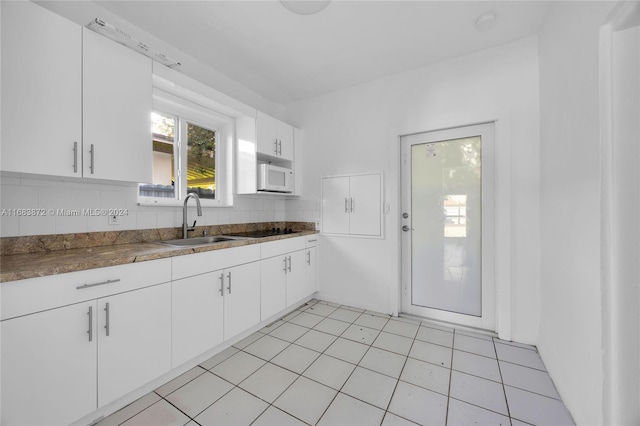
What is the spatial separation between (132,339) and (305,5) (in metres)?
2.47

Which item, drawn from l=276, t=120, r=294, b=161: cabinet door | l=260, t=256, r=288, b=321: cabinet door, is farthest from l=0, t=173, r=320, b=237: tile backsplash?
l=276, t=120, r=294, b=161: cabinet door

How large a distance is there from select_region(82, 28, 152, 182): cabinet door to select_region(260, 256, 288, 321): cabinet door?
1284 mm

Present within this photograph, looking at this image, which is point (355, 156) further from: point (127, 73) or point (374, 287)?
point (127, 73)

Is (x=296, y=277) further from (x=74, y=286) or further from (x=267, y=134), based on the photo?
(x=74, y=286)

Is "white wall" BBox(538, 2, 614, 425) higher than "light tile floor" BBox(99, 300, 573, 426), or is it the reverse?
"white wall" BBox(538, 2, 614, 425)

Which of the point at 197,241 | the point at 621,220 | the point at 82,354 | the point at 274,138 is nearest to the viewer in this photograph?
the point at 621,220

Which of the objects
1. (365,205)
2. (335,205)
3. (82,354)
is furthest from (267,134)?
(82,354)

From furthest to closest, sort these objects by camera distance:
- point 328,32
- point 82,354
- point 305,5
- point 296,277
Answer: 1. point 296,277
2. point 328,32
3. point 305,5
4. point 82,354

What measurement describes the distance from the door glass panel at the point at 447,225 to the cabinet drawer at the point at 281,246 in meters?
1.29

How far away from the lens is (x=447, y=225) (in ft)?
8.57

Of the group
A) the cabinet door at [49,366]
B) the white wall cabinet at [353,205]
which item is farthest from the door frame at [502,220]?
the cabinet door at [49,366]

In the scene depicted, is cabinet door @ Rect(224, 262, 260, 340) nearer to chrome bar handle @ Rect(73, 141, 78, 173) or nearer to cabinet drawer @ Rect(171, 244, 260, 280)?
cabinet drawer @ Rect(171, 244, 260, 280)

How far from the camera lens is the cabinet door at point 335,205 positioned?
3135 millimetres

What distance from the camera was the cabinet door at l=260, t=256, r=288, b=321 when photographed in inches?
96.1
